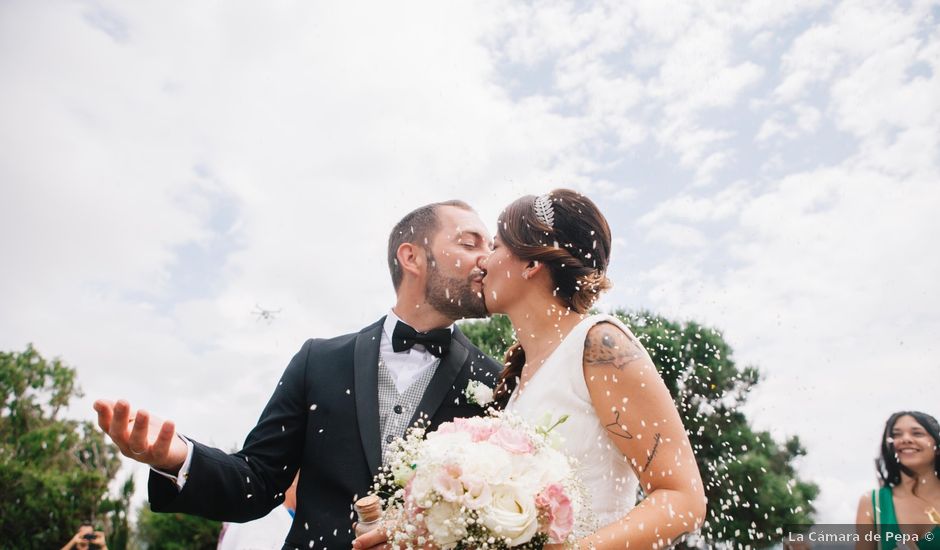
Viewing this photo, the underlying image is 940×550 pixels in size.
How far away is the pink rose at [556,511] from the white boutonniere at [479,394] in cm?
171

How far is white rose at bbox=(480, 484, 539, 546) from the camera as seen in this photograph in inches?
89.2

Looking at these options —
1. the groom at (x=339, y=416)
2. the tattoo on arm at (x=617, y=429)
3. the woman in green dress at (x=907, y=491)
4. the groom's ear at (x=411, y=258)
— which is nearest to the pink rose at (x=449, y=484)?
the tattoo on arm at (x=617, y=429)

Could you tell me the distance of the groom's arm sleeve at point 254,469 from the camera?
360 cm

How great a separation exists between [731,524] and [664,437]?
22.6 meters

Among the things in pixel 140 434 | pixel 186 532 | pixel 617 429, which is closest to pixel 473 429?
pixel 617 429

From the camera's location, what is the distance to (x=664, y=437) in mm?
2971

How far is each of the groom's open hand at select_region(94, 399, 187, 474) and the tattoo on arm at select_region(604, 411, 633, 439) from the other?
214cm

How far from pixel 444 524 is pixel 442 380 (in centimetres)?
200

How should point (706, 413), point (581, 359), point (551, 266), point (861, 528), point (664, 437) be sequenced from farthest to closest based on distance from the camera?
point (706, 413) < point (861, 528) < point (551, 266) < point (581, 359) < point (664, 437)

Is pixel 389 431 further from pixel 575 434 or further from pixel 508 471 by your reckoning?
pixel 508 471

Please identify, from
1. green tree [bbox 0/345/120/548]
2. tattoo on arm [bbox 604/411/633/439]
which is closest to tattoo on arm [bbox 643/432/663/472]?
tattoo on arm [bbox 604/411/633/439]

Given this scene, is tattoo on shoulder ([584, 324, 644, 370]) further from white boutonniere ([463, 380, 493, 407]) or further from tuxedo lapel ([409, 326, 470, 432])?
tuxedo lapel ([409, 326, 470, 432])

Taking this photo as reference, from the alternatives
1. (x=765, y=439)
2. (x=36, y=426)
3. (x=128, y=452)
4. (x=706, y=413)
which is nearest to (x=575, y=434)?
(x=128, y=452)

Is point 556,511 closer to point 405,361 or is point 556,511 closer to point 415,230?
point 405,361
